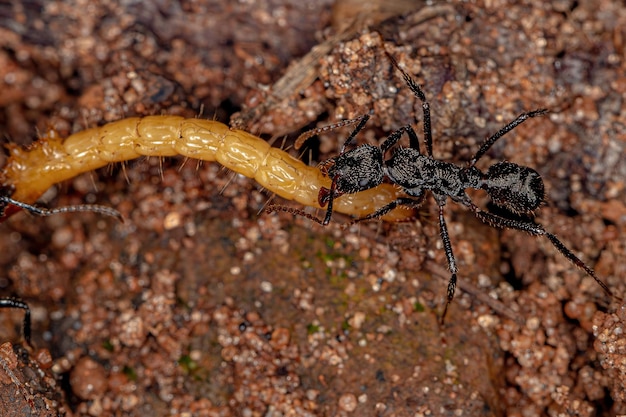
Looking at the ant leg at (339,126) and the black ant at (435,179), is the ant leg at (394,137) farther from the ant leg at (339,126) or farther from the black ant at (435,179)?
the ant leg at (339,126)

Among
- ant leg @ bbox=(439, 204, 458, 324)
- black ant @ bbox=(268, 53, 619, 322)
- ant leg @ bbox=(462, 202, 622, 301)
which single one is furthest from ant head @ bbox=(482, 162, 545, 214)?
ant leg @ bbox=(439, 204, 458, 324)

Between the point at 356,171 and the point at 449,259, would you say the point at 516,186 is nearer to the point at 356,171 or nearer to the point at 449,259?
the point at 449,259

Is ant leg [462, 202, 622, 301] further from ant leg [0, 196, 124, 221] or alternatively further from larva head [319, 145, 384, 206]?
ant leg [0, 196, 124, 221]

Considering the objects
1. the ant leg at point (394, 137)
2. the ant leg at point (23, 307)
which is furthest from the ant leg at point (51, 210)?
the ant leg at point (394, 137)

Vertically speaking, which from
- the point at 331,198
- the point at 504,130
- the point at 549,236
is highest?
the point at 504,130

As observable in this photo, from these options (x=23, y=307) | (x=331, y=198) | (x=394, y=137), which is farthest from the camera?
(x=394, y=137)

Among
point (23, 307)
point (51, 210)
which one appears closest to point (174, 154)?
point (51, 210)

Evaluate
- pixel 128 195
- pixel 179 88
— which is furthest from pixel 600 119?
pixel 128 195
